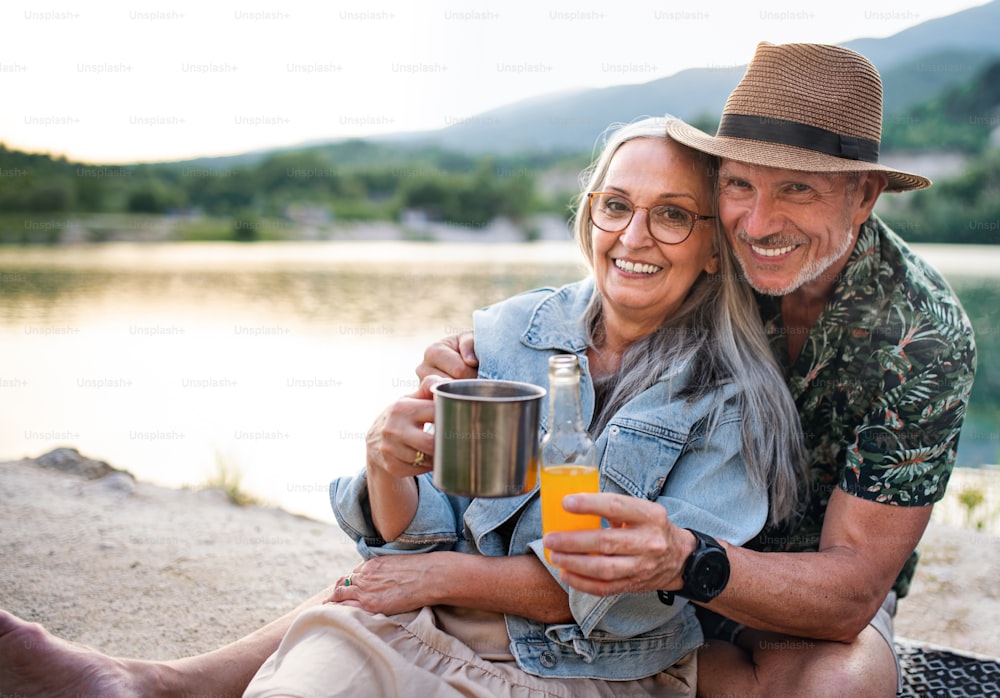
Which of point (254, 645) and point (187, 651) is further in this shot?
point (187, 651)

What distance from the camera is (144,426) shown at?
395 inches

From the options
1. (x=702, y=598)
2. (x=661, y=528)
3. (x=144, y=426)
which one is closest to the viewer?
(x=661, y=528)

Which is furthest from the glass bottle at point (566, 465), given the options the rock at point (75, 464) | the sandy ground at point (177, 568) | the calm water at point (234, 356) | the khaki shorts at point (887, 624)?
the rock at point (75, 464)

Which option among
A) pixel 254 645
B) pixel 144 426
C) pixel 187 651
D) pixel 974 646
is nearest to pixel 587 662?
pixel 254 645

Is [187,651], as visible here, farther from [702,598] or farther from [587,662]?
[702,598]

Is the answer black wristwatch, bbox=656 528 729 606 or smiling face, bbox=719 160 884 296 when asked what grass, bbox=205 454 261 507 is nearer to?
smiling face, bbox=719 160 884 296

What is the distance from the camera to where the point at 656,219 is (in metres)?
2.85

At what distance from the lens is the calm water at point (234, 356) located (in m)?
9.02

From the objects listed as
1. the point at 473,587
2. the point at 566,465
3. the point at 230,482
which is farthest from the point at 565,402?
the point at 230,482

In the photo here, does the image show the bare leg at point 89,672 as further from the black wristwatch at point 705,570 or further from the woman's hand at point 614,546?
the black wristwatch at point 705,570

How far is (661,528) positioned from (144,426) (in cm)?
908

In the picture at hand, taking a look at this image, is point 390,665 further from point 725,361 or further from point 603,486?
point 725,361

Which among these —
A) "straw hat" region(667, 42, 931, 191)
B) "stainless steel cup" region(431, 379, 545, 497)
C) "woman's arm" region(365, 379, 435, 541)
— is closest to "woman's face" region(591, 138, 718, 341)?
"straw hat" region(667, 42, 931, 191)

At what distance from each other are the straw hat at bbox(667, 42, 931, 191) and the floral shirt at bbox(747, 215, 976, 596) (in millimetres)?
295
